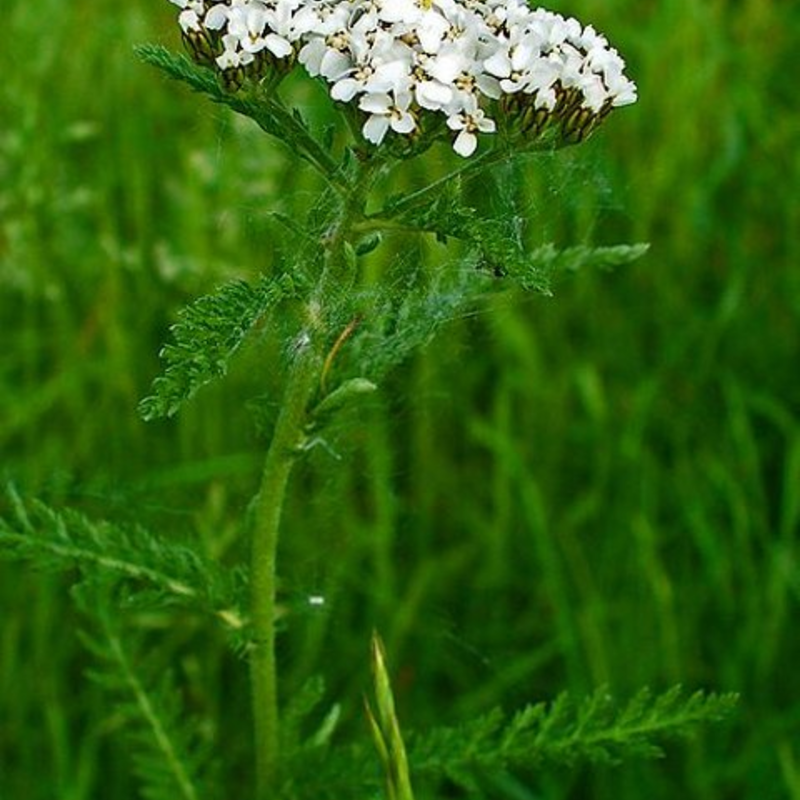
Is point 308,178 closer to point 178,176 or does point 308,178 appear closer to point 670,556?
point 178,176

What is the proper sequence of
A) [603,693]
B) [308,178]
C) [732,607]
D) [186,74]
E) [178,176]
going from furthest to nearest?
[178,176], [308,178], [732,607], [603,693], [186,74]

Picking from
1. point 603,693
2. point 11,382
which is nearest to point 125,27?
point 11,382

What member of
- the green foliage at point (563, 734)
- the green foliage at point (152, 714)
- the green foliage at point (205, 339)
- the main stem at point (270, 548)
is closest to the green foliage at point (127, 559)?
the main stem at point (270, 548)

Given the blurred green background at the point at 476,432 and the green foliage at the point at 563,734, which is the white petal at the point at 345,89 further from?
the green foliage at the point at 563,734

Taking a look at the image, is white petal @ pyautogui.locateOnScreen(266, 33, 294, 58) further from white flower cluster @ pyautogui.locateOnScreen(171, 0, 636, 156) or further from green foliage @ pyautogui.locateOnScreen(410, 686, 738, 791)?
green foliage @ pyautogui.locateOnScreen(410, 686, 738, 791)

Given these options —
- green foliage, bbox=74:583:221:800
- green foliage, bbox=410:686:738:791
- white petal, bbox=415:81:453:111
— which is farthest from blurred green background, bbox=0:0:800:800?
white petal, bbox=415:81:453:111

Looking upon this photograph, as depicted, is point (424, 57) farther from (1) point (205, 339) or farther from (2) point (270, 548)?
(2) point (270, 548)
